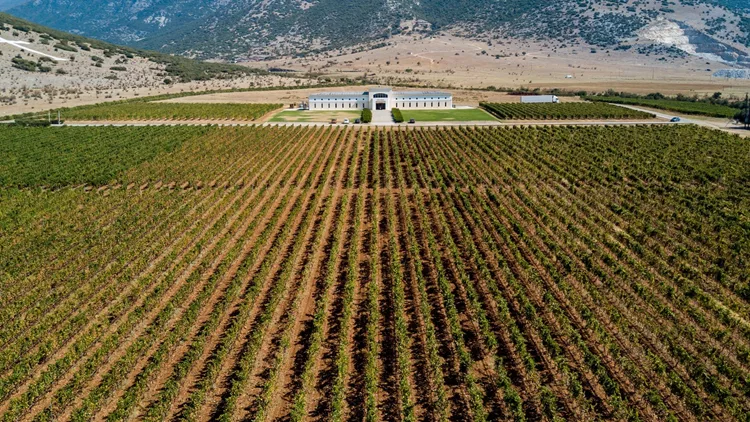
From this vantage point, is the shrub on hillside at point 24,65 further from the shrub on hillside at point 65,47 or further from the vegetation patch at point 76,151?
the vegetation patch at point 76,151

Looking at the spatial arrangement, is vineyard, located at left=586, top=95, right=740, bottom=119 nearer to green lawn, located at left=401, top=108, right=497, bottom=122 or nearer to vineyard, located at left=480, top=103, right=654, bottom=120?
vineyard, located at left=480, top=103, right=654, bottom=120

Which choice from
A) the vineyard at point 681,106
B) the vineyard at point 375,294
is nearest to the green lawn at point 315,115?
the vineyard at point 375,294

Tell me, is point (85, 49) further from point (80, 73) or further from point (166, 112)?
point (166, 112)

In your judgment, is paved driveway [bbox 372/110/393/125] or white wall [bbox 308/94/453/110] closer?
paved driveway [bbox 372/110/393/125]

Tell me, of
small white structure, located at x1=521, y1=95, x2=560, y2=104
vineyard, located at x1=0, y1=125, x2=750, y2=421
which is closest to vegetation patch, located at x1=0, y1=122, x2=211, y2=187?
vineyard, located at x1=0, y1=125, x2=750, y2=421

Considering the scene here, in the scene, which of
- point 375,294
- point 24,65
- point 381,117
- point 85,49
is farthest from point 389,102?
point 85,49

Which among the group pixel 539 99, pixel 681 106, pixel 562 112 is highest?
pixel 539 99
